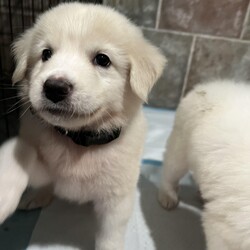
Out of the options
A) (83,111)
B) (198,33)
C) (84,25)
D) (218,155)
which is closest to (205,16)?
(198,33)

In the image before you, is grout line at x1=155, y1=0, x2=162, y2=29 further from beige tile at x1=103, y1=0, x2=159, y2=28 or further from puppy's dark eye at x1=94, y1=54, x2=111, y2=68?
puppy's dark eye at x1=94, y1=54, x2=111, y2=68

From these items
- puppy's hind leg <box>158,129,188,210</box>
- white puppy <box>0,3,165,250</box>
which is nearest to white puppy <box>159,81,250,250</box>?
puppy's hind leg <box>158,129,188,210</box>

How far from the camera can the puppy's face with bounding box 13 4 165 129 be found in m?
0.90

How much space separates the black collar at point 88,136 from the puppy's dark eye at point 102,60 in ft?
0.62

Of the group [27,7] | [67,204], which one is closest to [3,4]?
[27,7]

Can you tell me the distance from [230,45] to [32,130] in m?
1.32

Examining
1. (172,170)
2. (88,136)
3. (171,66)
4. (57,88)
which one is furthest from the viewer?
(171,66)

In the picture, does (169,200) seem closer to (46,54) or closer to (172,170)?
(172,170)

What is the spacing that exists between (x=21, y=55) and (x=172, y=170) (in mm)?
695

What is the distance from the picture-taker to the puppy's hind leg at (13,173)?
97 cm

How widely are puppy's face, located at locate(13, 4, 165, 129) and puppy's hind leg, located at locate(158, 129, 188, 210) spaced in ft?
1.28

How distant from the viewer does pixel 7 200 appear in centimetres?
97

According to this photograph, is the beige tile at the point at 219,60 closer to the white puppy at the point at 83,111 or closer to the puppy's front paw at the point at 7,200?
the white puppy at the point at 83,111

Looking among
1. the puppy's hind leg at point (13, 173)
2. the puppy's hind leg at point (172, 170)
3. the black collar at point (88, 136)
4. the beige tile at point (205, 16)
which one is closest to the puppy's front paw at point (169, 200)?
the puppy's hind leg at point (172, 170)
